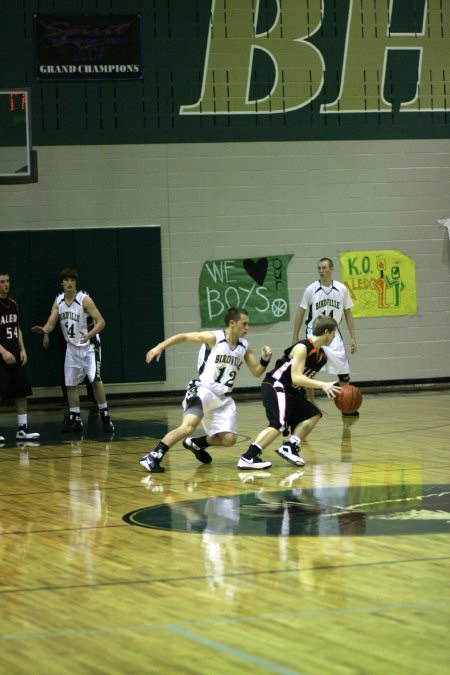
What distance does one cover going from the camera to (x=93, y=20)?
1631cm

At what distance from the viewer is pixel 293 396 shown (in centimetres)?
996

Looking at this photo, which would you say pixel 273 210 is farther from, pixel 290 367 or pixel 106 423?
pixel 290 367

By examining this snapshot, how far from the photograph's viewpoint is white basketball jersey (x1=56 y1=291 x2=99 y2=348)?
1368cm

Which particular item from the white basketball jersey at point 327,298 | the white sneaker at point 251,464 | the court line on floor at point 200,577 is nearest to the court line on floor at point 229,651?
the court line on floor at point 200,577

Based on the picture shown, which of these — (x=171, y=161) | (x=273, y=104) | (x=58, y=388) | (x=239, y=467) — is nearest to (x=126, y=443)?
Result: (x=239, y=467)

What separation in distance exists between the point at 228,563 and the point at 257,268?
11014mm

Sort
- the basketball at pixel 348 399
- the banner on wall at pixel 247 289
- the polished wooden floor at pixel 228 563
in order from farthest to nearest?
the banner on wall at pixel 247 289 → the basketball at pixel 348 399 → the polished wooden floor at pixel 228 563

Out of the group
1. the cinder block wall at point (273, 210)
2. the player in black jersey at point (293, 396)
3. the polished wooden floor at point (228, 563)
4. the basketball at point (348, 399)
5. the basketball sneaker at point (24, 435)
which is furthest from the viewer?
the cinder block wall at point (273, 210)

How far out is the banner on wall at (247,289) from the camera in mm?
16594

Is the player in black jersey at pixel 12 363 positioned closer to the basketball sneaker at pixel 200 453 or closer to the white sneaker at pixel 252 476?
the basketball sneaker at pixel 200 453

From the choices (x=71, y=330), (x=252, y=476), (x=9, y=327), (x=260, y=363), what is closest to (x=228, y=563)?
(x=252, y=476)

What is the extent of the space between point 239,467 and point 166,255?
24.3 feet

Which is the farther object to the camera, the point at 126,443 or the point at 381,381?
the point at 381,381

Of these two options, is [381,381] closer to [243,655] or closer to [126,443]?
[126,443]
